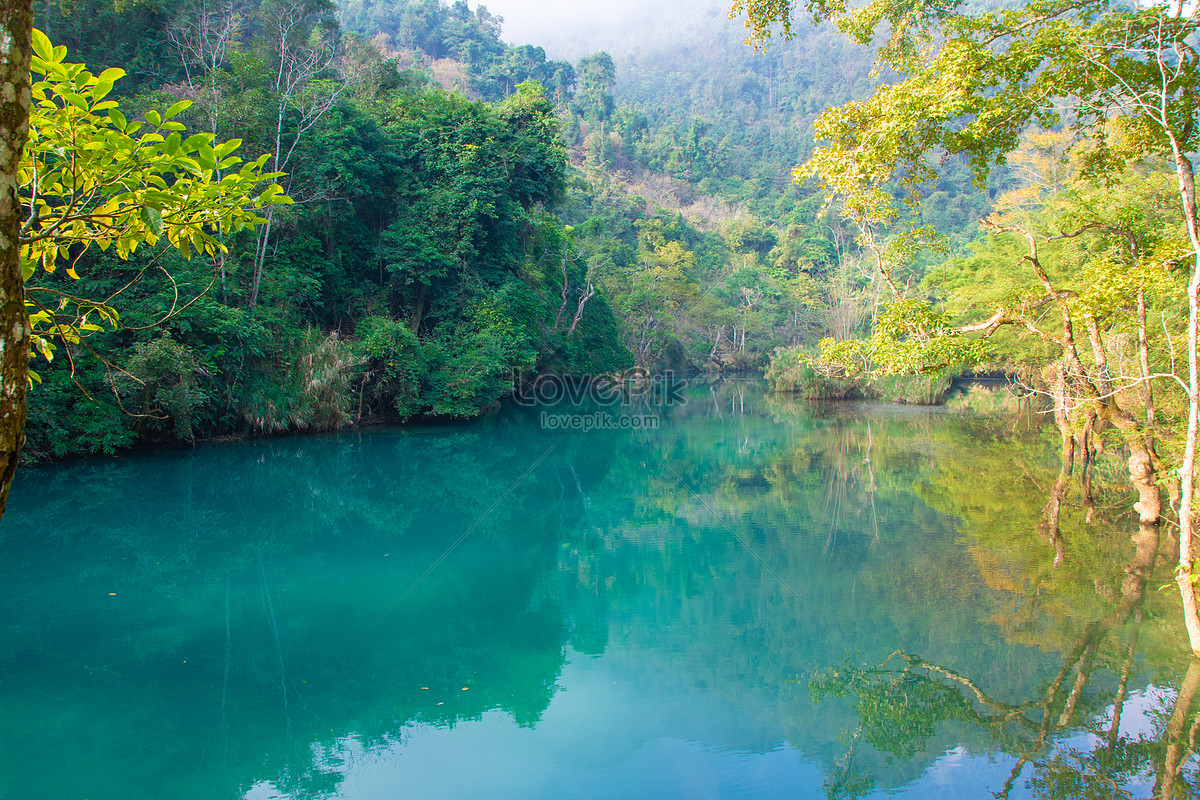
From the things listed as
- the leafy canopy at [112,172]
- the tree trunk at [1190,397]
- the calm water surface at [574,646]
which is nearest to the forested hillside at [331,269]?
the leafy canopy at [112,172]

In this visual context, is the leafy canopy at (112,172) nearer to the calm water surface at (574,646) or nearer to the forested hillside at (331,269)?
the forested hillside at (331,269)

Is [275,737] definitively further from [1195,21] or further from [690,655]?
[1195,21]

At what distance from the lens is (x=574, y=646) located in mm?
5316

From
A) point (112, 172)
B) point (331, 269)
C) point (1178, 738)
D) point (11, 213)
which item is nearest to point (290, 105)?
point (331, 269)

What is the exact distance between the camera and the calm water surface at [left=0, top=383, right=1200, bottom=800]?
371 centimetres

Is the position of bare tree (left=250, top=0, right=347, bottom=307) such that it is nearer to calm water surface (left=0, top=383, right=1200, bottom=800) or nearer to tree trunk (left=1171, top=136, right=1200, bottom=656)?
calm water surface (left=0, top=383, right=1200, bottom=800)

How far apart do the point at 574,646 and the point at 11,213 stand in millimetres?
4517

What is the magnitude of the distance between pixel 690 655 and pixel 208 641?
3.60 m

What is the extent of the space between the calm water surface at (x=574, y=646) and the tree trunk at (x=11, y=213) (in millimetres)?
2560

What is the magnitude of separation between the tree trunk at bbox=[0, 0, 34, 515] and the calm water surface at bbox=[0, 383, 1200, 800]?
256 cm

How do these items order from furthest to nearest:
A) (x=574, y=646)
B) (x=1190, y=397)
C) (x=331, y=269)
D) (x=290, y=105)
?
(x=331, y=269)
(x=290, y=105)
(x=574, y=646)
(x=1190, y=397)

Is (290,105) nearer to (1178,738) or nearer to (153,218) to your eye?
(153,218)

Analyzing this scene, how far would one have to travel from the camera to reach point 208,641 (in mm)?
5066

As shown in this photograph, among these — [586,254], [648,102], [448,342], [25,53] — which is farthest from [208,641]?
[648,102]
